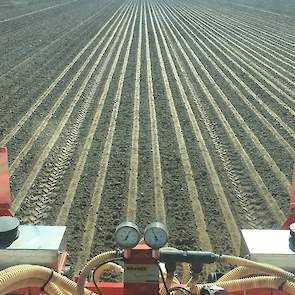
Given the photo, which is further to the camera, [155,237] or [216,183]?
[216,183]

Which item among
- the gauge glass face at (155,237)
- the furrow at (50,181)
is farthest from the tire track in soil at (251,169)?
the gauge glass face at (155,237)

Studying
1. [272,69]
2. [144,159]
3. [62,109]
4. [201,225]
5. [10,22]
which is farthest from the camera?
[10,22]

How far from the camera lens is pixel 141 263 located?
2.82 m

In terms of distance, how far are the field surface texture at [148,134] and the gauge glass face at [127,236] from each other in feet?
8.80

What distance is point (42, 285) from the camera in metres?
2.81

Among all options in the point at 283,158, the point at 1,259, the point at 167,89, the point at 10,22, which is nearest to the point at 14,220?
the point at 1,259

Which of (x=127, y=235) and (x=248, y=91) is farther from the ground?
(x=127, y=235)

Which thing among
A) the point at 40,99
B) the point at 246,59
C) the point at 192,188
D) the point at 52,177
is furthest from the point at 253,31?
the point at 52,177

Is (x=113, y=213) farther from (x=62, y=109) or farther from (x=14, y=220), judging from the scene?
(x=62, y=109)

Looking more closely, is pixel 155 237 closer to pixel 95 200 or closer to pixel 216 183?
pixel 95 200

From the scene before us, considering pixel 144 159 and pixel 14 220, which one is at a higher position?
pixel 14 220

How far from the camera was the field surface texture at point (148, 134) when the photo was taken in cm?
621

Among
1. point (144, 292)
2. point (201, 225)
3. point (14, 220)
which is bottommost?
point (201, 225)

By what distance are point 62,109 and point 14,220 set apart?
7066mm
